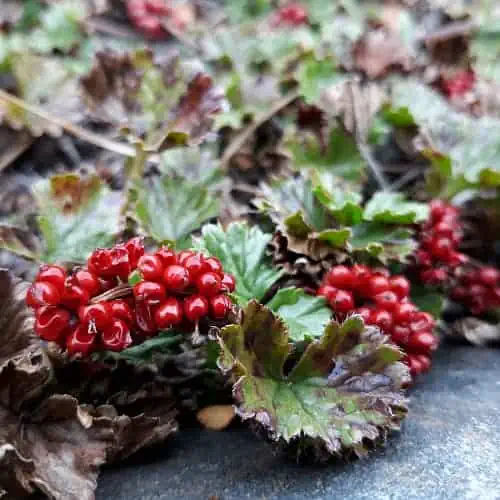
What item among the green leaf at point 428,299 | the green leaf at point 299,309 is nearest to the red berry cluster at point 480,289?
the green leaf at point 428,299

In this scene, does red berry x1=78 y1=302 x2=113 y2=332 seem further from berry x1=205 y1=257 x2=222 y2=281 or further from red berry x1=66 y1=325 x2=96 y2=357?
berry x1=205 y1=257 x2=222 y2=281

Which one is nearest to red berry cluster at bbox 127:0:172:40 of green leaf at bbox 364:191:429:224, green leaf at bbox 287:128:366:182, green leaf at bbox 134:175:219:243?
green leaf at bbox 287:128:366:182

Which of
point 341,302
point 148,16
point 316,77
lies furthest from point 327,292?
point 148,16

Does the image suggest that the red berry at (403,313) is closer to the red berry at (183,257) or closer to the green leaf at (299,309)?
the green leaf at (299,309)

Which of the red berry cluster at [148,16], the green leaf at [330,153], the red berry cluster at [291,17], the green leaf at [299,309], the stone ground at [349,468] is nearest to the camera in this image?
the stone ground at [349,468]

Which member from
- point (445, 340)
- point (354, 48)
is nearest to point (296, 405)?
point (445, 340)
